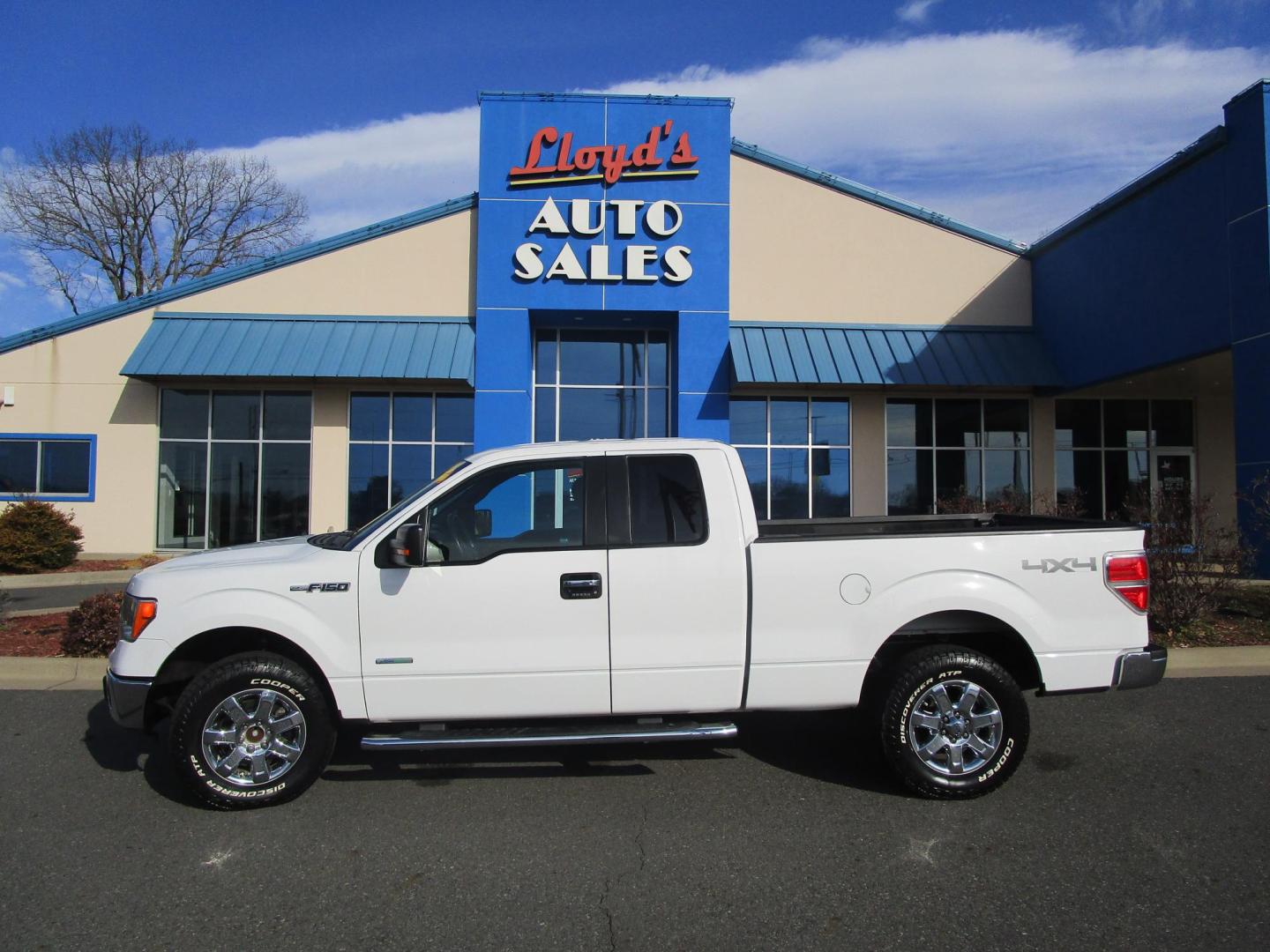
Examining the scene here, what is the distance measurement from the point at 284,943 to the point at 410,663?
4.81ft

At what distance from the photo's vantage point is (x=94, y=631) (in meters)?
7.20

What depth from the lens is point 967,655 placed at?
4457mm

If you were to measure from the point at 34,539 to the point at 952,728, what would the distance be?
16.0 metres

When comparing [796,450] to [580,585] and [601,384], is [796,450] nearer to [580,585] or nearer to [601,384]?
[601,384]

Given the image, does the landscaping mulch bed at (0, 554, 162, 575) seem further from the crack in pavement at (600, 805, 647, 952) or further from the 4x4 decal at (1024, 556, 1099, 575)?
the 4x4 decal at (1024, 556, 1099, 575)

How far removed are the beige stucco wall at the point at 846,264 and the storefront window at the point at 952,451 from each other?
1888 mm

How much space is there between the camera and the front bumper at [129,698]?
4.32 metres

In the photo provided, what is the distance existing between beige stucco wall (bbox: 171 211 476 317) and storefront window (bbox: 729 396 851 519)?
6.24 meters

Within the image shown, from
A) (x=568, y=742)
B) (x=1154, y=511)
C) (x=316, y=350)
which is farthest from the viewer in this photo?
(x=316, y=350)

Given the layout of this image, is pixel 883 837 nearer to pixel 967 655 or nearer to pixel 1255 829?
pixel 967 655

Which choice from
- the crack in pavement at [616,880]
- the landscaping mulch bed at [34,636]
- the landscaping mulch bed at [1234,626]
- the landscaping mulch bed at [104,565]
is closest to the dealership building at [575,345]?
the landscaping mulch bed at [104,565]

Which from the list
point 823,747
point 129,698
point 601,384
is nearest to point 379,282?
point 601,384

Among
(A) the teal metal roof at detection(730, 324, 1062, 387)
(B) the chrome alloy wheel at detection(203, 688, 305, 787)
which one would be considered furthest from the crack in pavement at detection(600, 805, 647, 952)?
(A) the teal metal roof at detection(730, 324, 1062, 387)

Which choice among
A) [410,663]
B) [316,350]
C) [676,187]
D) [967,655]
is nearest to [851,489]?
[676,187]
